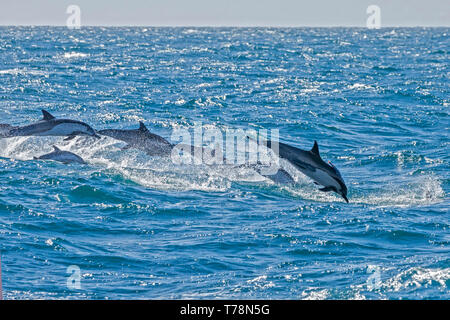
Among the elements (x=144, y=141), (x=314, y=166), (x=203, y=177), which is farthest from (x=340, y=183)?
(x=144, y=141)

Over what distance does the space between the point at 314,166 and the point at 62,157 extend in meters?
7.58

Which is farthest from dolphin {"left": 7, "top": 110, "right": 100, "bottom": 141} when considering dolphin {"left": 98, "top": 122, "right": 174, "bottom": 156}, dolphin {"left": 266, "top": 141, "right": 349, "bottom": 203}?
dolphin {"left": 266, "top": 141, "right": 349, "bottom": 203}

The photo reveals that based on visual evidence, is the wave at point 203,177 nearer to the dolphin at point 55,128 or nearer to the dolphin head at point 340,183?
the dolphin head at point 340,183

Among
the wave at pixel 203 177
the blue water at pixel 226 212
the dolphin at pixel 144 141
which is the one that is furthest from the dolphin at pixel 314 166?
the dolphin at pixel 144 141

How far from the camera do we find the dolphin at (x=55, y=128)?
63.5 feet

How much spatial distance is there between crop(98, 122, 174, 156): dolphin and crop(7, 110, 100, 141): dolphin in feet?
1.81

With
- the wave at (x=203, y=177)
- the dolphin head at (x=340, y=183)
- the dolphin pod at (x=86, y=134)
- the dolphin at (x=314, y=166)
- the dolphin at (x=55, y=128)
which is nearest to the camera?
the dolphin at (x=314, y=166)

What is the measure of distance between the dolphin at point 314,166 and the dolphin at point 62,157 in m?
6.71

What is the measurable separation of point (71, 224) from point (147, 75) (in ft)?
118

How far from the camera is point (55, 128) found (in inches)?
764

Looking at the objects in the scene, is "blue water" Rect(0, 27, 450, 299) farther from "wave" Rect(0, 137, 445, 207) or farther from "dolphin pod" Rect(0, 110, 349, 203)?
"dolphin pod" Rect(0, 110, 349, 203)

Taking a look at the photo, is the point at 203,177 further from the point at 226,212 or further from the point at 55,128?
the point at 55,128

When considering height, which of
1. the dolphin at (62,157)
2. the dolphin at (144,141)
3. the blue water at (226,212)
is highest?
the dolphin at (144,141)

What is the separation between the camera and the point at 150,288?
9906mm
